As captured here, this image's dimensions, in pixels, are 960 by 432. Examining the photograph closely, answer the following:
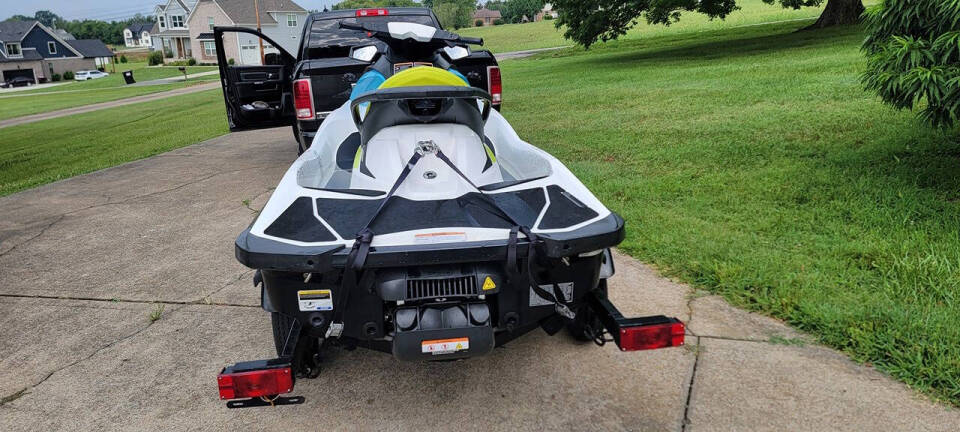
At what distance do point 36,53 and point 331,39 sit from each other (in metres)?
78.2

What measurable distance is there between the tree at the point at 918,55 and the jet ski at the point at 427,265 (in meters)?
3.13

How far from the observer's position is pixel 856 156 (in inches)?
250

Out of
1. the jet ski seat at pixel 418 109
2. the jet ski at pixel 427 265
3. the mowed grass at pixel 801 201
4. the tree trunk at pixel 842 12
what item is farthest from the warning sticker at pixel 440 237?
the tree trunk at pixel 842 12

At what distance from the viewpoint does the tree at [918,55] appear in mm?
4531

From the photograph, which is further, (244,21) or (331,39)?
(244,21)

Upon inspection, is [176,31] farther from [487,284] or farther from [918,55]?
→ [487,284]

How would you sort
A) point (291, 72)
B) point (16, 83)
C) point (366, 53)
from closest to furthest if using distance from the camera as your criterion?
point (366, 53) < point (291, 72) < point (16, 83)

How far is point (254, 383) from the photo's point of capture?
249 cm

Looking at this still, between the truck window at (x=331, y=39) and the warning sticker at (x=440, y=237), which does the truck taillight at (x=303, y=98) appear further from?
the warning sticker at (x=440, y=237)

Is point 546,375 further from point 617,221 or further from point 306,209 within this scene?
point 306,209

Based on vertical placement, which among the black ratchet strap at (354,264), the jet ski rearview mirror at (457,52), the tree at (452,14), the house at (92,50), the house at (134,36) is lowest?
the black ratchet strap at (354,264)

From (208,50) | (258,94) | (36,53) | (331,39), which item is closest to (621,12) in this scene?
(331,39)

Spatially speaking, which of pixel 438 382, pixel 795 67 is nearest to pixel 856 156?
pixel 438 382

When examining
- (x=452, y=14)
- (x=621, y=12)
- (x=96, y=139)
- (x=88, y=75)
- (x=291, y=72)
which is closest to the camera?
(x=291, y=72)
